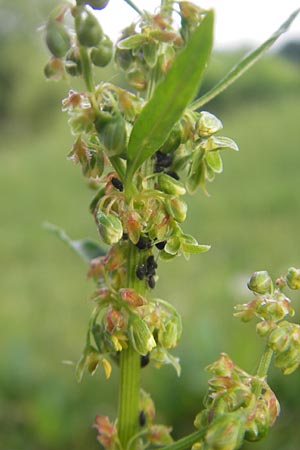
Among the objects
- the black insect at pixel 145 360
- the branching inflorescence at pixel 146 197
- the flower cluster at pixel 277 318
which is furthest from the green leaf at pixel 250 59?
the black insect at pixel 145 360

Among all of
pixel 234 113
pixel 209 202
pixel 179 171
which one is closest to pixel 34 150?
pixel 234 113

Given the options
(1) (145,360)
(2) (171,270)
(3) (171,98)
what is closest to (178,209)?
(3) (171,98)

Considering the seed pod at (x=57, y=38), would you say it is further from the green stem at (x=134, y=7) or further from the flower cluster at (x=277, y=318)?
the flower cluster at (x=277, y=318)

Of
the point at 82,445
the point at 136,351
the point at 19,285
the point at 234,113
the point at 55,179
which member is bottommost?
the point at 82,445

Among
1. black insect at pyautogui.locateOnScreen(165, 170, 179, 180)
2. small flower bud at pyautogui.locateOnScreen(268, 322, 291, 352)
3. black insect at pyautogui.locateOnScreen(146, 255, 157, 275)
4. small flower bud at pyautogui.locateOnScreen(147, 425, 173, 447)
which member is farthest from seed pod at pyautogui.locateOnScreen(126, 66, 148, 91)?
small flower bud at pyautogui.locateOnScreen(147, 425, 173, 447)

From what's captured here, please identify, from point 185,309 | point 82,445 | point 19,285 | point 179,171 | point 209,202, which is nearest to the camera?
point 179,171

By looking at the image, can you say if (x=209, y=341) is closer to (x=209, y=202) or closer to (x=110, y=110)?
(x=110, y=110)
